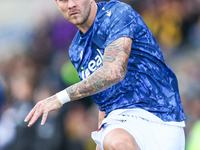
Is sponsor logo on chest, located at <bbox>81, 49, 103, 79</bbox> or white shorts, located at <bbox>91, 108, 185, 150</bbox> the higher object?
sponsor logo on chest, located at <bbox>81, 49, 103, 79</bbox>

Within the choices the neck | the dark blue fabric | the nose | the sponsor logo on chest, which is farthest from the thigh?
the nose

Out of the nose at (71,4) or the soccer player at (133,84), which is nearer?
the soccer player at (133,84)

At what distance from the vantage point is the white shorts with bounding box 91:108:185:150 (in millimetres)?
1877

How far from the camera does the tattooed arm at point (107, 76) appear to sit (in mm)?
1659

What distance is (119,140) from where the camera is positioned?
5.40ft

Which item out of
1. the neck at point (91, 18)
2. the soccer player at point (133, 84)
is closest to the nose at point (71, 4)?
the soccer player at point (133, 84)

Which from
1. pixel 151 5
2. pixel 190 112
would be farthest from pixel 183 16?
pixel 190 112

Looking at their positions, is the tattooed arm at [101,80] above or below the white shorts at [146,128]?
above

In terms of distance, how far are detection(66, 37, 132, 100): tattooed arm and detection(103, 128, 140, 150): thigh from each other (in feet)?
1.09

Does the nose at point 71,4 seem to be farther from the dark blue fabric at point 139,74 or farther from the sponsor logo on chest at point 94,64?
the sponsor logo on chest at point 94,64

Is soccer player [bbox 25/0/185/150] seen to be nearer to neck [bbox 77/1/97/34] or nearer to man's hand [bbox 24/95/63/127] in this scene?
neck [bbox 77/1/97/34]

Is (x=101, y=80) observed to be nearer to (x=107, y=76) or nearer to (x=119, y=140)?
(x=107, y=76)

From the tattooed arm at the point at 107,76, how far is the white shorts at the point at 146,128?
13.6 inches

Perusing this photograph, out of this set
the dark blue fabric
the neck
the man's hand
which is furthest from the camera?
the neck
